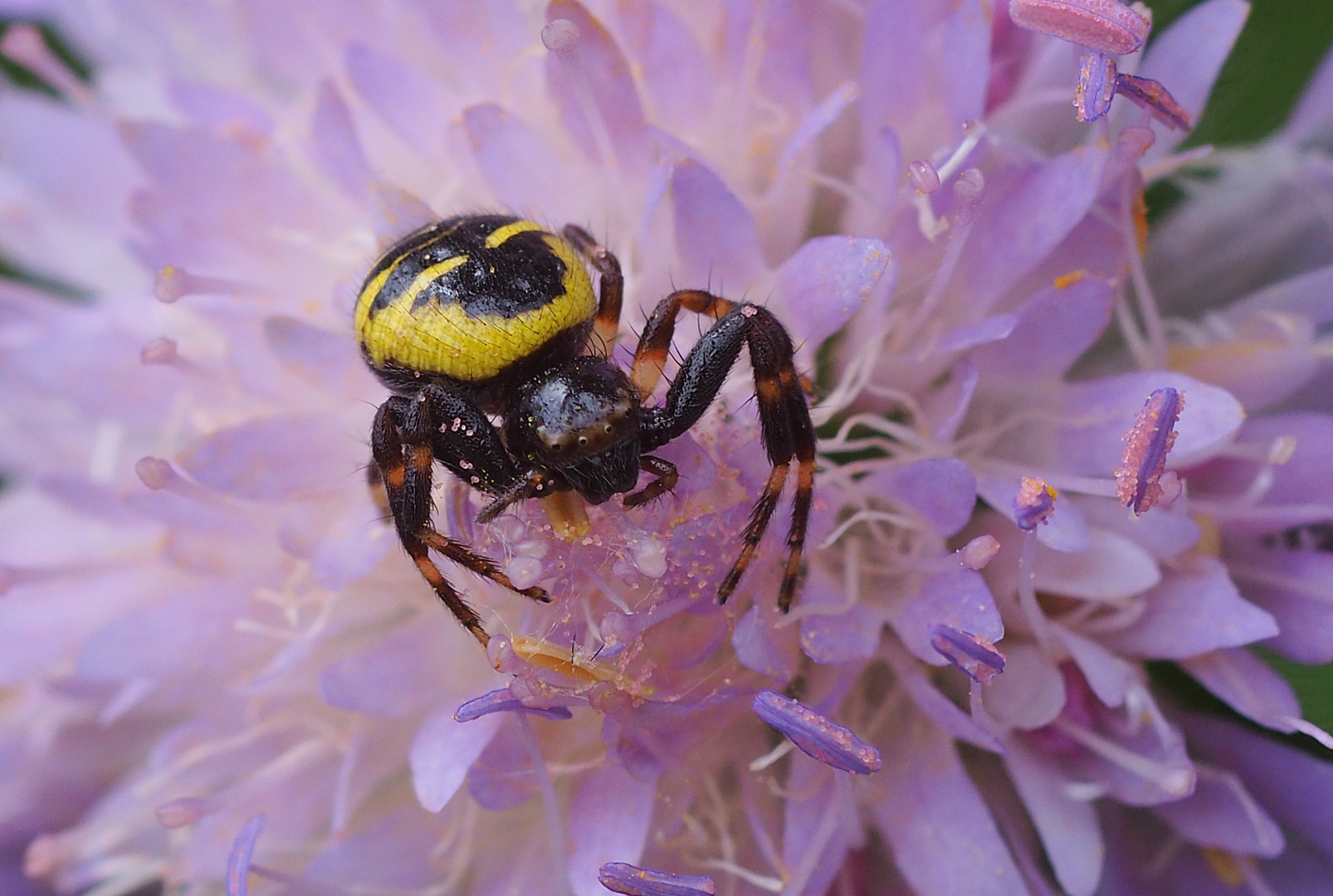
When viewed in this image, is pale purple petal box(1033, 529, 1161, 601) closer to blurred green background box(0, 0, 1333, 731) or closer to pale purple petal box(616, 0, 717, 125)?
blurred green background box(0, 0, 1333, 731)

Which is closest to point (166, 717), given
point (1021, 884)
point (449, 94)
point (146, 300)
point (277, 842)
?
point (277, 842)

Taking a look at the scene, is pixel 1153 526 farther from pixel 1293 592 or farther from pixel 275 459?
pixel 275 459

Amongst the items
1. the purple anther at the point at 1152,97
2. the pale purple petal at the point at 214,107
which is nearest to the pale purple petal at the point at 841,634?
the purple anther at the point at 1152,97

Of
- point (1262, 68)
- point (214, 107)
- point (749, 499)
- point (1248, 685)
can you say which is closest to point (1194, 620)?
point (1248, 685)

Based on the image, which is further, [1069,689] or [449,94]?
[449,94]

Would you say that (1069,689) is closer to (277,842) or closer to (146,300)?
(277,842)
